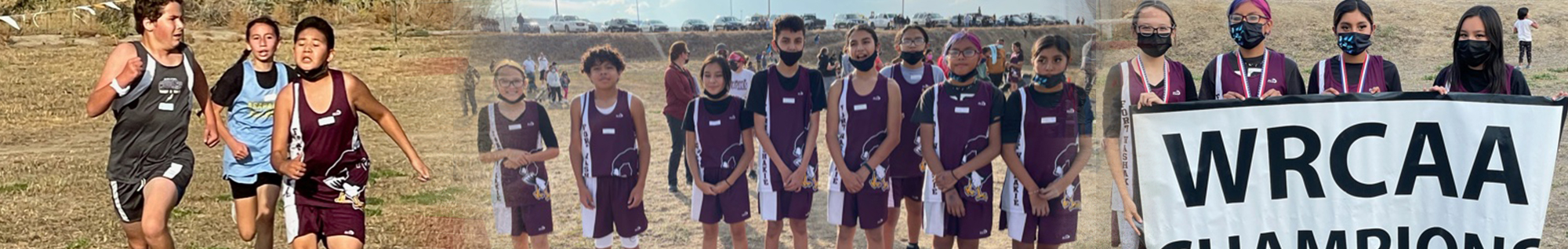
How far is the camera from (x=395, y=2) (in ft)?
32.2

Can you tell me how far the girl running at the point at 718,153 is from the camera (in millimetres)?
4876

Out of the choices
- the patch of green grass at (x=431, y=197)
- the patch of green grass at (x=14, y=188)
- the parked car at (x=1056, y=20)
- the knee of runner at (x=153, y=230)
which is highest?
the parked car at (x=1056, y=20)

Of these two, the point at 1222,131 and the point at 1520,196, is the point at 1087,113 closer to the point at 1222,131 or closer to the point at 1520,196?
the point at 1222,131

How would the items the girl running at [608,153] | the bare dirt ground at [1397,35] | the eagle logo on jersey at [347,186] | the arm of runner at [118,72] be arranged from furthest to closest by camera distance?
the bare dirt ground at [1397,35] < the girl running at [608,153] < the eagle logo on jersey at [347,186] < the arm of runner at [118,72]

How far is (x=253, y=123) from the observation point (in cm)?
466

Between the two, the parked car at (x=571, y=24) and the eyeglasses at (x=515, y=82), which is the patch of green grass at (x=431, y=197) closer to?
the eyeglasses at (x=515, y=82)

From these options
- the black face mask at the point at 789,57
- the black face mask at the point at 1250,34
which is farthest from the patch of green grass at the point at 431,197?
the black face mask at the point at 1250,34

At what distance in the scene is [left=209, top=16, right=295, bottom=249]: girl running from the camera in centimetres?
459

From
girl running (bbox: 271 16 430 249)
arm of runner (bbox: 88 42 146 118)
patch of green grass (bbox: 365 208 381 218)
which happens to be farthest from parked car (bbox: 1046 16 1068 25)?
patch of green grass (bbox: 365 208 381 218)

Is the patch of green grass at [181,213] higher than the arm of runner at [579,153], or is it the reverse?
the arm of runner at [579,153]

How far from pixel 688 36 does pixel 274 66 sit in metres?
1.37

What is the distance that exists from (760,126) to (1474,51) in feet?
8.23

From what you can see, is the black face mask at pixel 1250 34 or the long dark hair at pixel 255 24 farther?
the black face mask at pixel 1250 34

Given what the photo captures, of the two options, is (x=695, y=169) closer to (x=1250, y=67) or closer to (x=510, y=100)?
(x=510, y=100)
